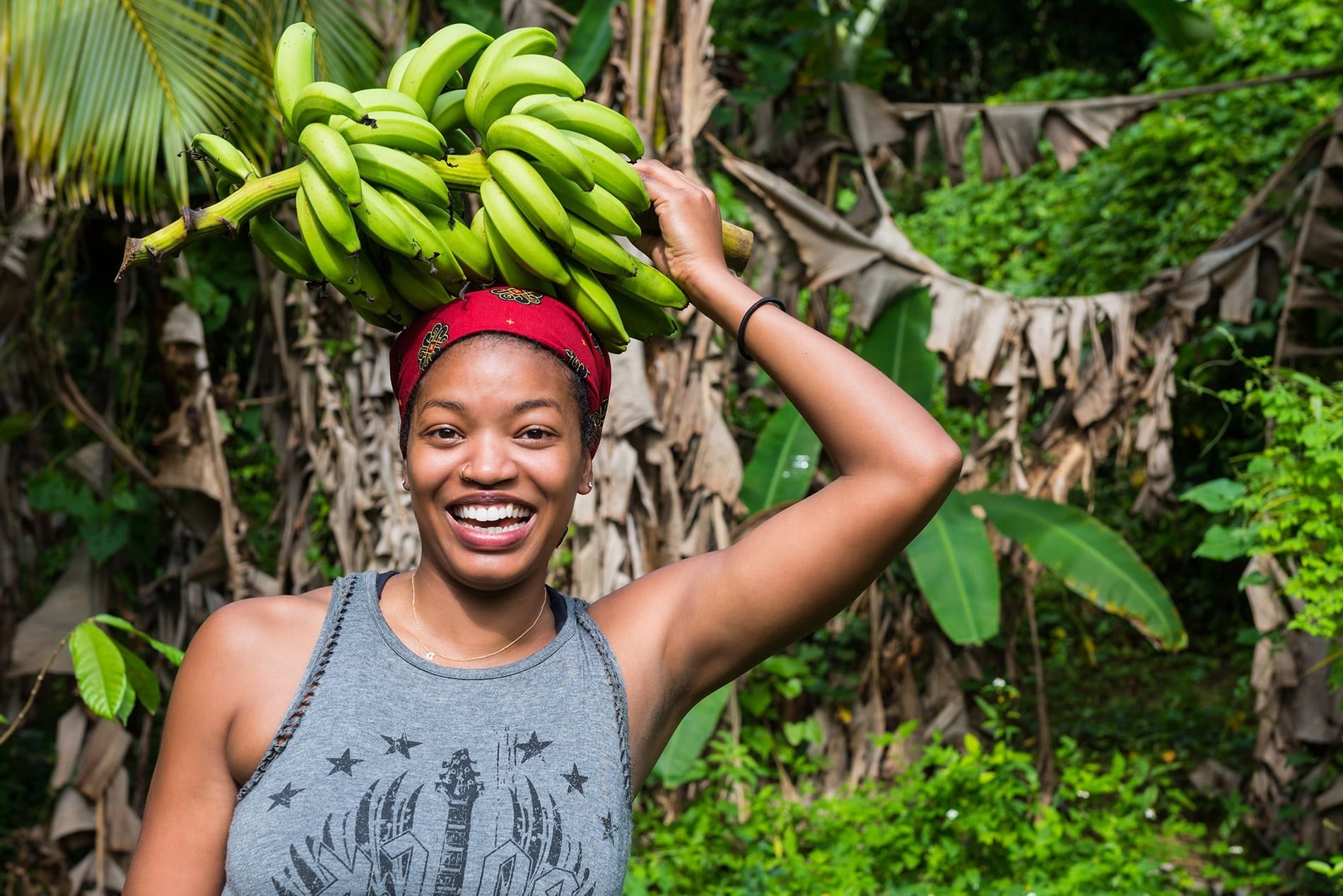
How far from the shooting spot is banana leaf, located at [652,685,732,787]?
4.06 metres

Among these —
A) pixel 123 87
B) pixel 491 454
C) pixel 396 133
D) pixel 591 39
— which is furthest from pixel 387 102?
pixel 591 39

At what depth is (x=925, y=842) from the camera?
377 centimetres

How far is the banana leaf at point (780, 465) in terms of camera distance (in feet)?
15.1

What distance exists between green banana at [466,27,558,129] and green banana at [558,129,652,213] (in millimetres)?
155

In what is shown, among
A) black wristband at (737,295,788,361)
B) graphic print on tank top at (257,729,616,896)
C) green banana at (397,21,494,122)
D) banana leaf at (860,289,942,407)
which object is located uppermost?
banana leaf at (860,289,942,407)

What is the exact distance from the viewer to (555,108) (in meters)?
1.69

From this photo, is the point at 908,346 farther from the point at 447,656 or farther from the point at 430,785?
the point at 430,785

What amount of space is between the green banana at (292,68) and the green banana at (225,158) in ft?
0.34

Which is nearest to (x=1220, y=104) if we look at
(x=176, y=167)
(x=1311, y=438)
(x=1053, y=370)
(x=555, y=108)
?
(x=1053, y=370)

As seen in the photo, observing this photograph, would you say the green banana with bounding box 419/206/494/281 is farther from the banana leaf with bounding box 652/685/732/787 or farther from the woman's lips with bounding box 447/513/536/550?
the banana leaf with bounding box 652/685/732/787

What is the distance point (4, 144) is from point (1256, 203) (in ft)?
15.8

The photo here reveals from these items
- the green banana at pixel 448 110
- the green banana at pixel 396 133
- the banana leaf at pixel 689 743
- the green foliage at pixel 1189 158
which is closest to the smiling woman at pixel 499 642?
the green banana at pixel 396 133

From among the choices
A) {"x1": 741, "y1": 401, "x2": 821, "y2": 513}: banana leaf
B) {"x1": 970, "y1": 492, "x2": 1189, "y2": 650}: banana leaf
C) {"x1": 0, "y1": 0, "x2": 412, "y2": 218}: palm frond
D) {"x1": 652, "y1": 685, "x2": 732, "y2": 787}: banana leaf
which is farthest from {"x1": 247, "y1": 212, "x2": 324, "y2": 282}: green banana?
{"x1": 970, "y1": 492, "x2": 1189, "y2": 650}: banana leaf

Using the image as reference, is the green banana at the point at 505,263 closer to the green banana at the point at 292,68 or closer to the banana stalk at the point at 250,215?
the banana stalk at the point at 250,215
